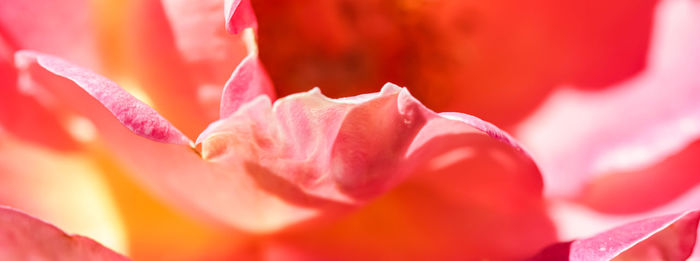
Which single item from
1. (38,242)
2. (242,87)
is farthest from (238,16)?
(38,242)

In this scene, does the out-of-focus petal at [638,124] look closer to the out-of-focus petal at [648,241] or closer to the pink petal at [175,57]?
the out-of-focus petal at [648,241]

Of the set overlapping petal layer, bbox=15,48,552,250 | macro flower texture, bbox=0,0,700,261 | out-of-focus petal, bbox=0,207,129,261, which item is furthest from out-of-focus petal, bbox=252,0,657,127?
out-of-focus petal, bbox=0,207,129,261

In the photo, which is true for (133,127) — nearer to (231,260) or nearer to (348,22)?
(231,260)

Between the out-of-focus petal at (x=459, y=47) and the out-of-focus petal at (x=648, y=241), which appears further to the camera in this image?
the out-of-focus petal at (x=459, y=47)

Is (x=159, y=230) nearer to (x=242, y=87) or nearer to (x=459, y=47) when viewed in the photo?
(x=242, y=87)

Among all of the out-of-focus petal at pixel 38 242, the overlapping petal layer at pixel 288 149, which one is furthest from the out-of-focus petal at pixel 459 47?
the out-of-focus petal at pixel 38 242

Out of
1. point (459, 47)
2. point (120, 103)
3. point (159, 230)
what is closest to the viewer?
point (120, 103)
